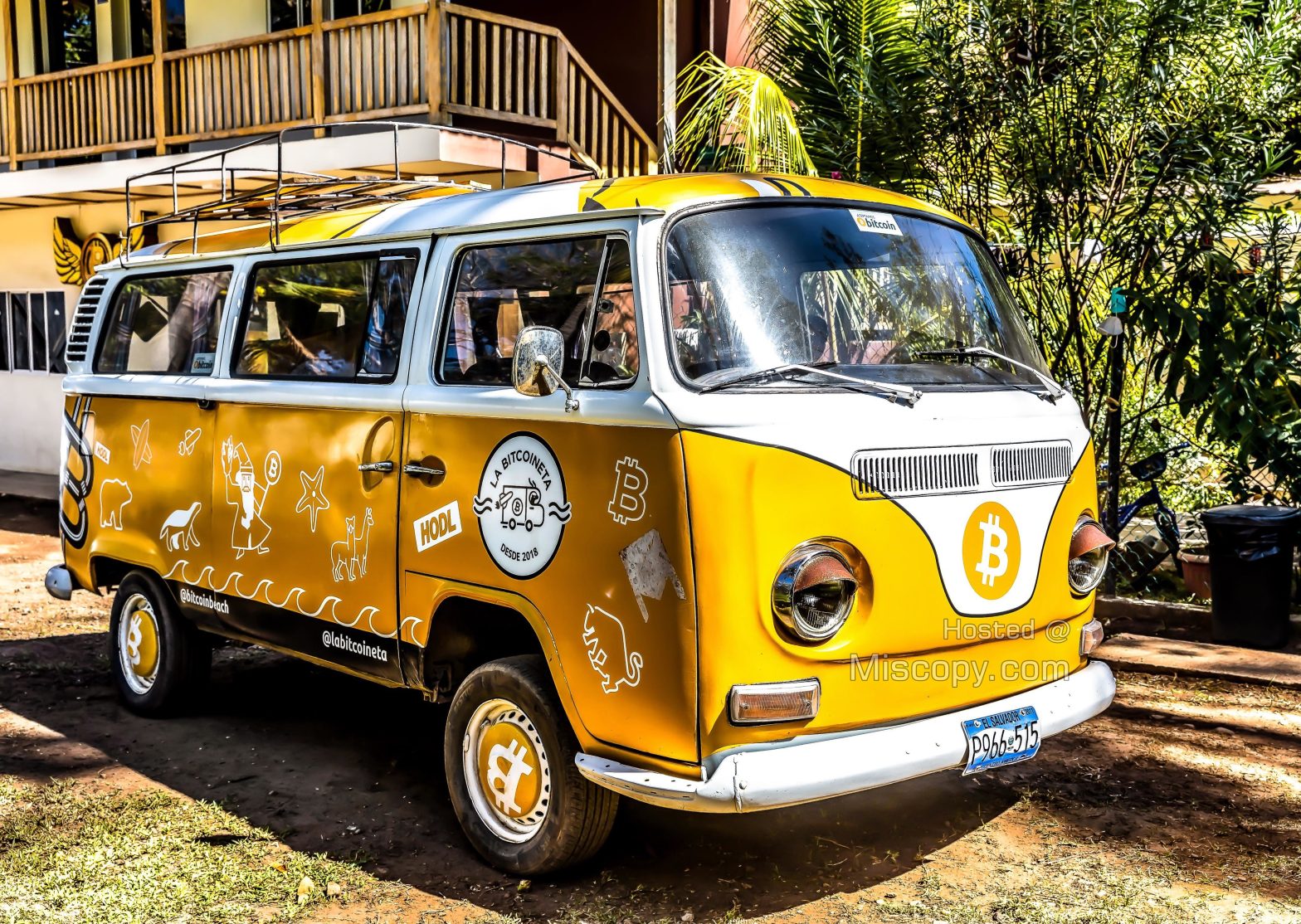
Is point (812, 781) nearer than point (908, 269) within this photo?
Yes

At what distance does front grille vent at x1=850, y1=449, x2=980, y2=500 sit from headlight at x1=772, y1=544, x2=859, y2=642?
0.25 m

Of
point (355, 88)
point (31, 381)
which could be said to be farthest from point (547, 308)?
point (31, 381)

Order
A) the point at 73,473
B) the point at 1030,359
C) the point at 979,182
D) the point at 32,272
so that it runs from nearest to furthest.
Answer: the point at 1030,359 < the point at 73,473 < the point at 979,182 < the point at 32,272

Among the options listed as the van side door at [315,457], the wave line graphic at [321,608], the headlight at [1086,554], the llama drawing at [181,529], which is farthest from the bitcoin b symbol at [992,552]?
the llama drawing at [181,529]

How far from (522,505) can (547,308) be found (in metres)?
0.69

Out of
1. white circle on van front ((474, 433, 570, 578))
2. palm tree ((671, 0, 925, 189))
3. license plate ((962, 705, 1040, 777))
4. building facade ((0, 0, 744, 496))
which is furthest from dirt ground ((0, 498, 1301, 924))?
building facade ((0, 0, 744, 496))

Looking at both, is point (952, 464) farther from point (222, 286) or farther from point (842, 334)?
point (222, 286)

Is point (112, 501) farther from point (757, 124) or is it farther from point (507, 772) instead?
point (757, 124)

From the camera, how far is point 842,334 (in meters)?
4.43

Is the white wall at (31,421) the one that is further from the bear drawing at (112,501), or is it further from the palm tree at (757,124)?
the bear drawing at (112,501)

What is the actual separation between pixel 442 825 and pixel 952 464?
247cm

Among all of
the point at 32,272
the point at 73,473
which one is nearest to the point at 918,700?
the point at 73,473

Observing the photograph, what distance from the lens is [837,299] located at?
4570mm

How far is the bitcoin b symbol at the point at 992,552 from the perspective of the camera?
4.35 metres
